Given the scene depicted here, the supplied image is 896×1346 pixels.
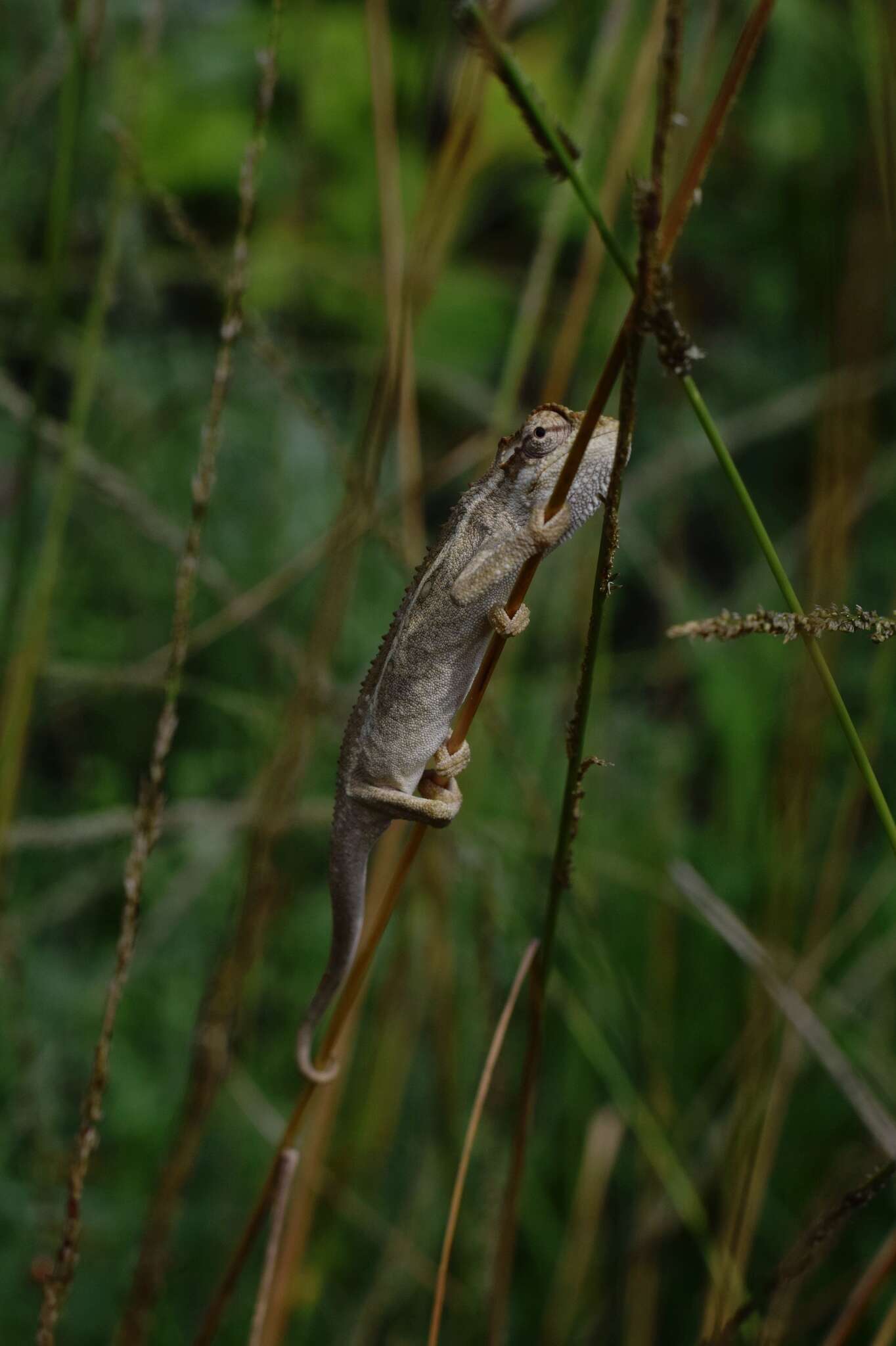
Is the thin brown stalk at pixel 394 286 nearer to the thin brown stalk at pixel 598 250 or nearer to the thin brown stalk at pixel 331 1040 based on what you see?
the thin brown stalk at pixel 598 250

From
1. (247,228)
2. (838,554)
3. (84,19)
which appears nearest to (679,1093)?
(838,554)

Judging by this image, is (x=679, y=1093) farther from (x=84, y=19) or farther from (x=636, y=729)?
(x=84, y=19)

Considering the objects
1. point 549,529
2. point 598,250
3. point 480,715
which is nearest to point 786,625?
point 549,529

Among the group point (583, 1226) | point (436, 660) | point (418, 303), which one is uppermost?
point (418, 303)

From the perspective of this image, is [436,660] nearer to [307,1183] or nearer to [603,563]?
[603,563]

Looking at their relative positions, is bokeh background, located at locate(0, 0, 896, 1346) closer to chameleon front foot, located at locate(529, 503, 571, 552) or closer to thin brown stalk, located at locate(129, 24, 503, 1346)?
thin brown stalk, located at locate(129, 24, 503, 1346)

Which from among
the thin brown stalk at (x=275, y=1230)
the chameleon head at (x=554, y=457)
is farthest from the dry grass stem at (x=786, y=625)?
the thin brown stalk at (x=275, y=1230)
